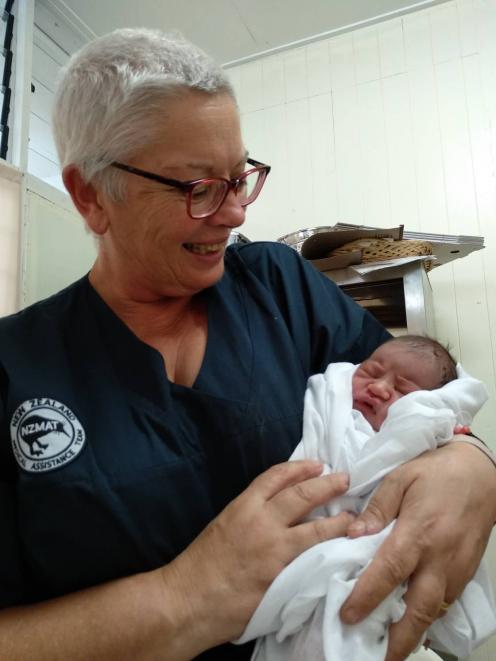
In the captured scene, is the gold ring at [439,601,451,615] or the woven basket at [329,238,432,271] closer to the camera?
the gold ring at [439,601,451,615]

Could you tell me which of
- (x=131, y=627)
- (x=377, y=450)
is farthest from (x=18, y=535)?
(x=377, y=450)

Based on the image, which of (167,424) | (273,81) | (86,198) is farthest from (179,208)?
(273,81)

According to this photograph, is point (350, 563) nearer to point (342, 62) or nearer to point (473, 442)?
point (473, 442)

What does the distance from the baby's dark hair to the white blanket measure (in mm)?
78

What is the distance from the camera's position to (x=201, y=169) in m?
0.80

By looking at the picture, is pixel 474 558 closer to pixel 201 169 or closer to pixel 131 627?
pixel 131 627

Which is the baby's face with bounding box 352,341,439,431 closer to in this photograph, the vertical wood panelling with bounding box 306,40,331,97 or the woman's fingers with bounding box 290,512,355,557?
the woman's fingers with bounding box 290,512,355,557

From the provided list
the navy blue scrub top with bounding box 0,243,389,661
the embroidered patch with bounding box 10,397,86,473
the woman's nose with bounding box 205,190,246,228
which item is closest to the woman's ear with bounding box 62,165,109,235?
the navy blue scrub top with bounding box 0,243,389,661

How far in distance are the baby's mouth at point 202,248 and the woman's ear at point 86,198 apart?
18cm

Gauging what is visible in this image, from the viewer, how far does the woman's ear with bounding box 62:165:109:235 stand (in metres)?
0.88

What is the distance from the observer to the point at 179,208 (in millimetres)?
806

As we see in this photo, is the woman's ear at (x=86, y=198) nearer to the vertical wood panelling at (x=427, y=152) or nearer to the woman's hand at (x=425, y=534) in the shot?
the woman's hand at (x=425, y=534)

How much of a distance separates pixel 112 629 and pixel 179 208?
0.65 metres

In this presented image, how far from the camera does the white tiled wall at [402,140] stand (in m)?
2.05
